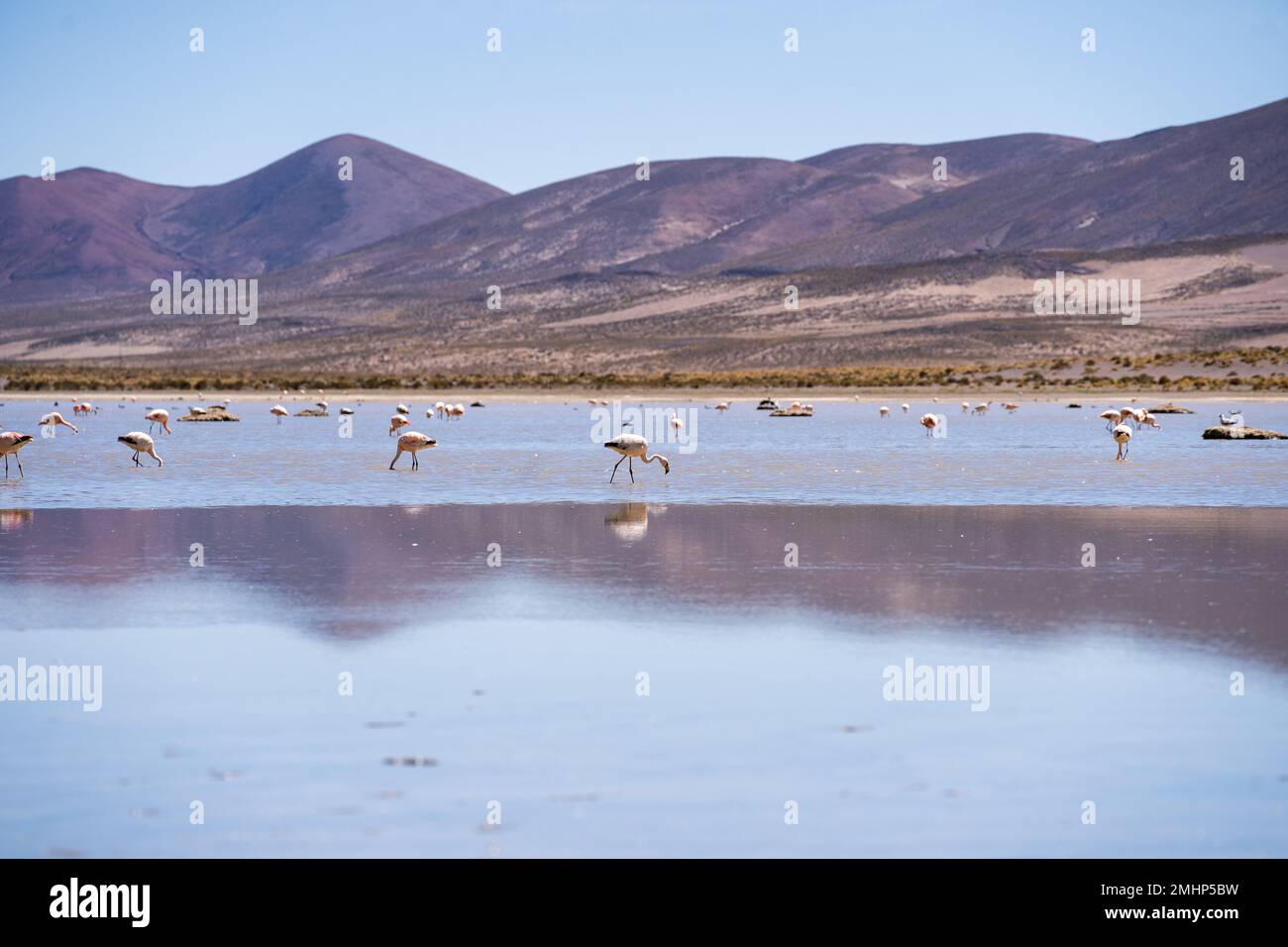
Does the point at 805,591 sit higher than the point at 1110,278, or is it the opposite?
the point at 1110,278

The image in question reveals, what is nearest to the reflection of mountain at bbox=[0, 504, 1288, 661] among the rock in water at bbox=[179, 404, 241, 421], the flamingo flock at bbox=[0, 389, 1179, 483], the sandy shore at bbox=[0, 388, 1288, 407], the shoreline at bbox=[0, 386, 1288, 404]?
the flamingo flock at bbox=[0, 389, 1179, 483]

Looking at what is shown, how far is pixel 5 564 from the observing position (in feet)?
44.5

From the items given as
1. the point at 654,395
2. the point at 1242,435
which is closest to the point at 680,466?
the point at 1242,435

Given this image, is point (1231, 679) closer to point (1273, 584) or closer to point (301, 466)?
point (1273, 584)

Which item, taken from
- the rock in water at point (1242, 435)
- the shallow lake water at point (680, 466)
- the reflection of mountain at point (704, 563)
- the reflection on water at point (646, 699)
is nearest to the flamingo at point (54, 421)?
the shallow lake water at point (680, 466)

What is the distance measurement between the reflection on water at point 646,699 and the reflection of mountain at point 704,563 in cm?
6

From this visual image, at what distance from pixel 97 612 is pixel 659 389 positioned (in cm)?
6052

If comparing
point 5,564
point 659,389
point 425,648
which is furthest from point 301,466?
point 659,389

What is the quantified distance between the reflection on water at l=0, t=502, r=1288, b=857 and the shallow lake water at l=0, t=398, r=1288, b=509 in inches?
202

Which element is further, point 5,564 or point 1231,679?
point 5,564

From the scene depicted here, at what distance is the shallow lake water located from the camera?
66.1ft

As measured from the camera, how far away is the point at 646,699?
27.5 feet

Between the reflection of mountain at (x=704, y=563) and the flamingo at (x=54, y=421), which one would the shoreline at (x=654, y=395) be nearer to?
the flamingo at (x=54, y=421)

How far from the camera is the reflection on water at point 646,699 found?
20.6 feet
